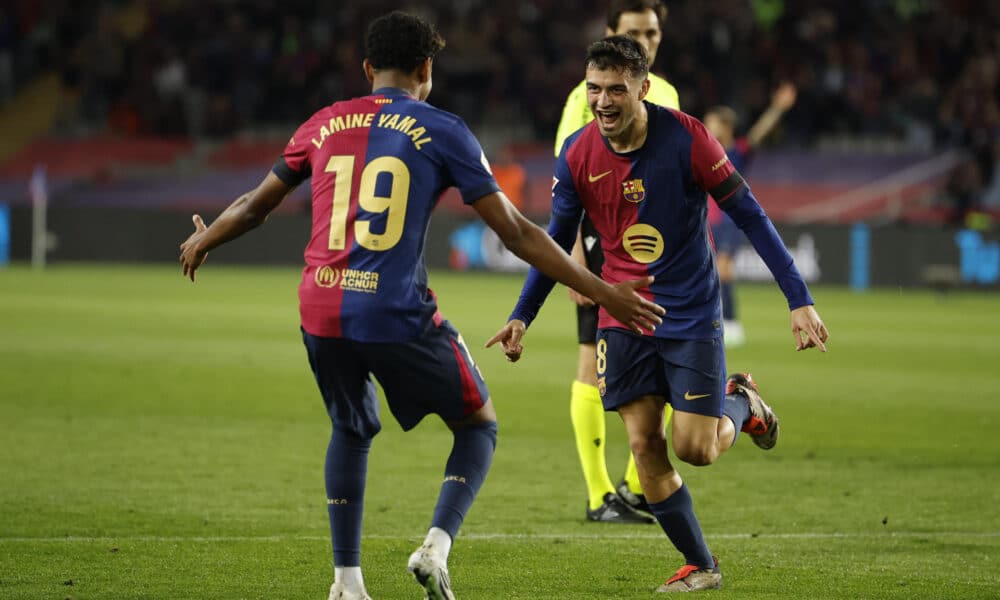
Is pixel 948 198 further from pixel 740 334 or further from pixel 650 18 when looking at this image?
pixel 650 18

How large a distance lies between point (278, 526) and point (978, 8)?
25.8m

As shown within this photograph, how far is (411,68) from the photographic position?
16.3 ft

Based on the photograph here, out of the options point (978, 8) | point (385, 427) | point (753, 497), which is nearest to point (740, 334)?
point (385, 427)

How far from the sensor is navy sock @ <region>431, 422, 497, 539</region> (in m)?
5.02

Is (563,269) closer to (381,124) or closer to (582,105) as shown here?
(381,124)

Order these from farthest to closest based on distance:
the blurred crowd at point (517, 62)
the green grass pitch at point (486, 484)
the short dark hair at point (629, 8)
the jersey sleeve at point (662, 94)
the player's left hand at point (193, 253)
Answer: the blurred crowd at point (517, 62), the short dark hair at point (629, 8), the jersey sleeve at point (662, 94), the green grass pitch at point (486, 484), the player's left hand at point (193, 253)

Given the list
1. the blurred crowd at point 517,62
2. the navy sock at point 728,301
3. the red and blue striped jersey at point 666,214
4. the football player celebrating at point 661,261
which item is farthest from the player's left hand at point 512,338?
the blurred crowd at point 517,62

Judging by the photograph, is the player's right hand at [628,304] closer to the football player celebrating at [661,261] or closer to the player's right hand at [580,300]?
the football player celebrating at [661,261]

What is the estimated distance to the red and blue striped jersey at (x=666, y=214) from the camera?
5.62 meters

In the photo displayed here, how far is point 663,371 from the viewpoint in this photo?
5.77 metres

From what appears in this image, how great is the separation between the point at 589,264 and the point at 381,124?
2653mm

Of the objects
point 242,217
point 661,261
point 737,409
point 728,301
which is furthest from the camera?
point 728,301

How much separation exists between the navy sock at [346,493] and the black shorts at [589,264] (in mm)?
2326

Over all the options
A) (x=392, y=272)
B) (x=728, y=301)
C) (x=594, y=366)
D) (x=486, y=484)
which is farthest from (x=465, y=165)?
(x=728, y=301)
